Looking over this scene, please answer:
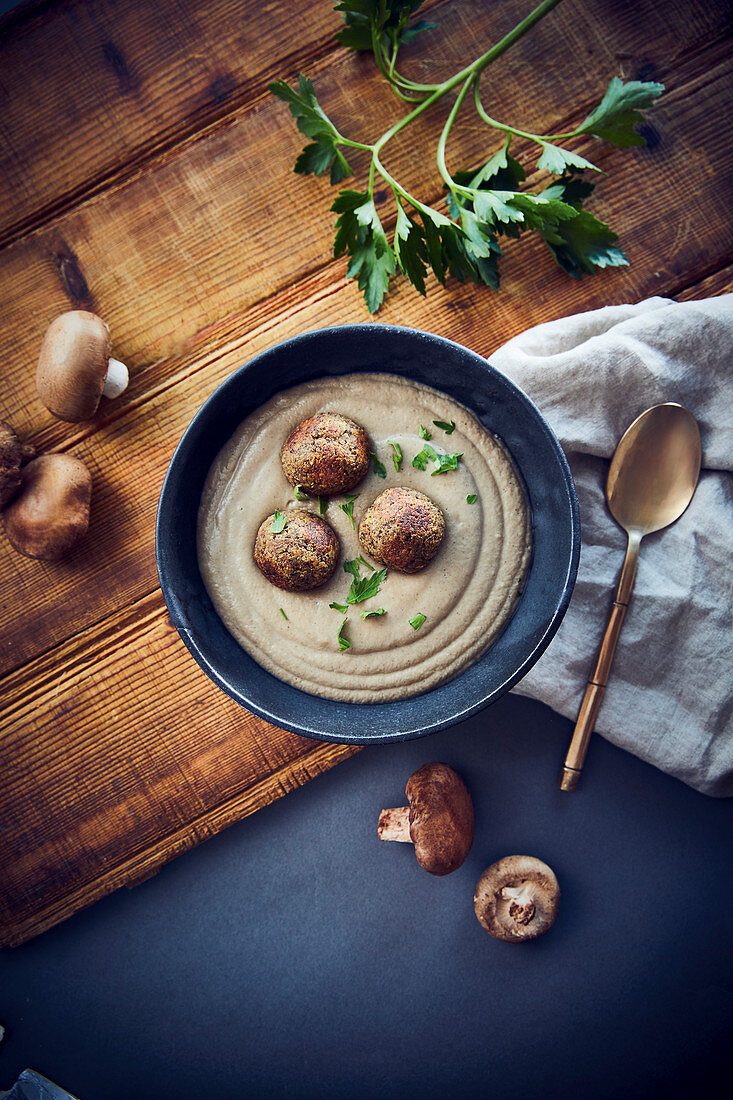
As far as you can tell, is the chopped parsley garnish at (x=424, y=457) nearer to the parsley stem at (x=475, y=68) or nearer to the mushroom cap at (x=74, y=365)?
the parsley stem at (x=475, y=68)

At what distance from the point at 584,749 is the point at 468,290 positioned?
1754mm

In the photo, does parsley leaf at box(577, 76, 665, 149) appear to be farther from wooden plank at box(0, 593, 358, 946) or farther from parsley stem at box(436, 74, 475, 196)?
wooden plank at box(0, 593, 358, 946)

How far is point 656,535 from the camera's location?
2330 millimetres

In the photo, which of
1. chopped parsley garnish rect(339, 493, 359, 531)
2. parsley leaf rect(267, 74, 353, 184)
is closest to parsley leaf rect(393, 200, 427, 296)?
parsley leaf rect(267, 74, 353, 184)

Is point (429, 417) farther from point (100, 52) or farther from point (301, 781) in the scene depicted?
point (100, 52)

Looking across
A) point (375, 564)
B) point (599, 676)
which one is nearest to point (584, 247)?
point (375, 564)

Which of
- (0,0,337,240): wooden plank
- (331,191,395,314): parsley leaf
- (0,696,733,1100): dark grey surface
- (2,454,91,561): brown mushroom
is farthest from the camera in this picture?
(0,696,733,1100): dark grey surface

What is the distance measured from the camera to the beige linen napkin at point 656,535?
224 cm

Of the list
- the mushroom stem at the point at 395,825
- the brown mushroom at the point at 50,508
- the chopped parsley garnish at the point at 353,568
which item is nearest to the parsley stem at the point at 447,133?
the chopped parsley garnish at the point at 353,568

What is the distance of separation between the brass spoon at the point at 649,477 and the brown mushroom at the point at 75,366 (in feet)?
5.99

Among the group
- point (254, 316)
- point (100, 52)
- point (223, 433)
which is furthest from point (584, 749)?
point (100, 52)

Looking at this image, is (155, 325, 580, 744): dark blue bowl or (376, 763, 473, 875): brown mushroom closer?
(155, 325, 580, 744): dark blue bowl

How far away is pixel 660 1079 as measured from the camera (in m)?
2.56

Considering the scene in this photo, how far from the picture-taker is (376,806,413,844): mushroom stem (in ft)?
8.21
